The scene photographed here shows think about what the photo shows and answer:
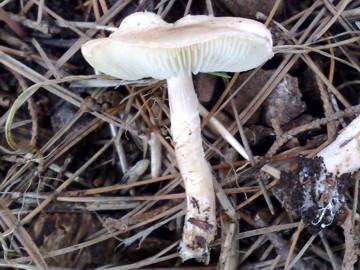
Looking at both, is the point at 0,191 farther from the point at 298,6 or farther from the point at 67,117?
the point at 298,6

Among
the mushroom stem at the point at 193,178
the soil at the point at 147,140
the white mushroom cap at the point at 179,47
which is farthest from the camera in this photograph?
the soil at the point at 147,140

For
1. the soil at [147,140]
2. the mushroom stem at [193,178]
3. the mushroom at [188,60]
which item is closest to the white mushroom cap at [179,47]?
the mushroom at [188,60]

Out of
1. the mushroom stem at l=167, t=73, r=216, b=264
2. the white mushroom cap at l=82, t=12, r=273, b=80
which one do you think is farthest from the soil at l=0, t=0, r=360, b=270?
the white mushroom cap at l=82, t=12, r=273, b=80

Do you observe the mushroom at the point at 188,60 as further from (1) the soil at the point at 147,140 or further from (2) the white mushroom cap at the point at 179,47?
(1) the soil at the point at 147,140

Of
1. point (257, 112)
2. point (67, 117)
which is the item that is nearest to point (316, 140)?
point (257, 112)

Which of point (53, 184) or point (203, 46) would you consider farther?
point (53, 184)

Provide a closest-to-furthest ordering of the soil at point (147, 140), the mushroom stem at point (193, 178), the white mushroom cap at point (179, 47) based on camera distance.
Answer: the white mushroom cap at point (179, 47)
the mushroom stem at point (193, 178)
the soil at point (147, 140)

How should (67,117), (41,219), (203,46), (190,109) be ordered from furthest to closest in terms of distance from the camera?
1. (67,117)
2. (41,219)
3. (190,109)
4. (203,46)
